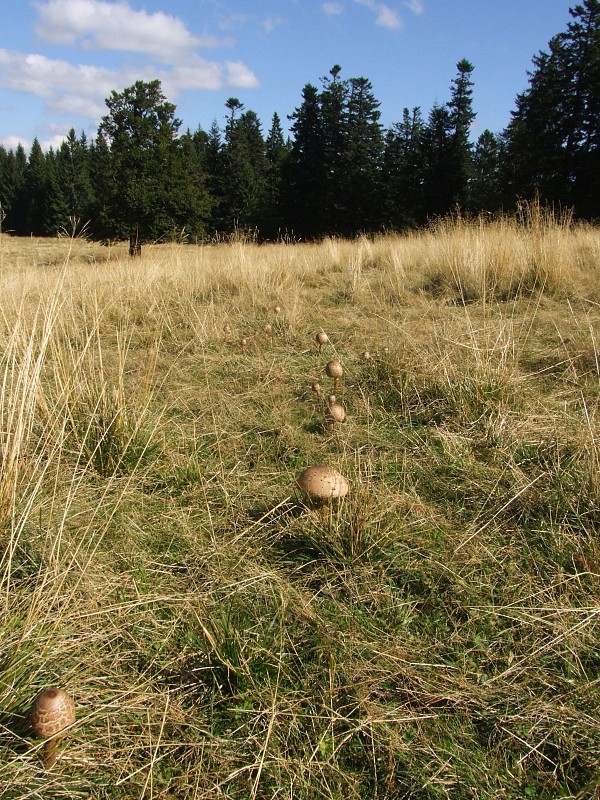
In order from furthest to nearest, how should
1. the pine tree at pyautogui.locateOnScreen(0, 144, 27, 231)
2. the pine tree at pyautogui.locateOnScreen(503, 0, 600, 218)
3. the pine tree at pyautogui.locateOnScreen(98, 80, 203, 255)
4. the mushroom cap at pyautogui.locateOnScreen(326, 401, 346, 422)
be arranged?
the pine tree at pyautogui.locateOnScreen(0, 144, 27, 231) < the pine tree at pyautogui.locateOnScreen(503, 0, 600, 218) < the pine tree at pyautogui.locateOnScreen(98, 80, 203, 255) < the mushroom cap at pyautogui.locateOnScreen(326, 401, 346, 422)

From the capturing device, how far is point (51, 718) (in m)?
1.12

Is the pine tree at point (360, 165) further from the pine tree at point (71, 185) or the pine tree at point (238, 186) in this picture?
the pine tree at point (71, 185)

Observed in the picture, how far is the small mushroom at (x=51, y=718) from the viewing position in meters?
1.12

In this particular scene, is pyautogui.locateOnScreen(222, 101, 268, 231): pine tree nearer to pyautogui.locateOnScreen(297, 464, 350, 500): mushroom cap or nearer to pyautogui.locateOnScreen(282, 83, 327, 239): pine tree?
pyautogui.locateOnScreen(282, 83, 327, 239): pine tree

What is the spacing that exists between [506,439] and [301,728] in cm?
181

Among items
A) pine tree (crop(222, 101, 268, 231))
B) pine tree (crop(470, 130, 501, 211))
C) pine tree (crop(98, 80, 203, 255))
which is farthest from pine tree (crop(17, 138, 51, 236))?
pine tree (crop(470, 130, 501, 211))

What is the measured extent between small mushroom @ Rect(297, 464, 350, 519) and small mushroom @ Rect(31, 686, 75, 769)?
3.39 feet

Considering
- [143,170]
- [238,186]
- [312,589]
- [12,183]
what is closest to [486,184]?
[238,186]

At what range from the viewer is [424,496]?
228 cm

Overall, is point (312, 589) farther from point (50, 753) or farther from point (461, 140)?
point (461, 140)

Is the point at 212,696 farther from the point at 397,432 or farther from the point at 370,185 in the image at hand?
the point at 370,185

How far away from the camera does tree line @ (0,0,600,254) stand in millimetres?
21453

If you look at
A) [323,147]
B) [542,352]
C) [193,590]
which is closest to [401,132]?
[323,147]

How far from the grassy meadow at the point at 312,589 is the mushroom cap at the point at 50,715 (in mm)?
73
